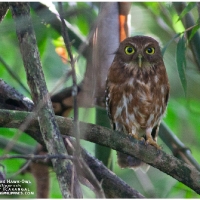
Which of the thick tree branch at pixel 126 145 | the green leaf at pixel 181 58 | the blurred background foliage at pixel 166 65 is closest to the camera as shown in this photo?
the thick tree branch at pixel 126 145

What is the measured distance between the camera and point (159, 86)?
13.8ft

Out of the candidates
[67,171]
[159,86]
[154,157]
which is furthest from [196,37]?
[67,171]

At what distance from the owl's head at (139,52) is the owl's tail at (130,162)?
0.83 meters

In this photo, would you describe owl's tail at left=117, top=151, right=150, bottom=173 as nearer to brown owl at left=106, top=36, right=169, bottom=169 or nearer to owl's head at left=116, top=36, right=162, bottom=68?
brown owl at left=106, top=36, right=169, bottom=169

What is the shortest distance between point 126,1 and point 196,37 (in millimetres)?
739

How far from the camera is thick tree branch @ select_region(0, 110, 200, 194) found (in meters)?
2.96

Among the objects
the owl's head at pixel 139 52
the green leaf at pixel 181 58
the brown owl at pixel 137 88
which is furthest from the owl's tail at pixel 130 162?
the green leaf at pixel 181 58

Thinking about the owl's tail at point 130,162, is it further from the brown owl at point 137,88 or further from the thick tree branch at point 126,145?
the thick tree branch at point 126,145

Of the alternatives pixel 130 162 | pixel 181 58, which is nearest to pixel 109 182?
pixel 130 162

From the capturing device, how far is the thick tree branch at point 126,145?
2.96 m

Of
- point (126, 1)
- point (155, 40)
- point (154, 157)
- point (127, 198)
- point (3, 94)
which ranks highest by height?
point (126, 1)

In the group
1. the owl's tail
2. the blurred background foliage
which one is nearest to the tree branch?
the blurred background foliage

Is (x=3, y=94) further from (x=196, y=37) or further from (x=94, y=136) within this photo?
(x=196, y=37)

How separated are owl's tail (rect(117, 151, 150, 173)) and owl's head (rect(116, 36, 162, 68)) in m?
0.83
